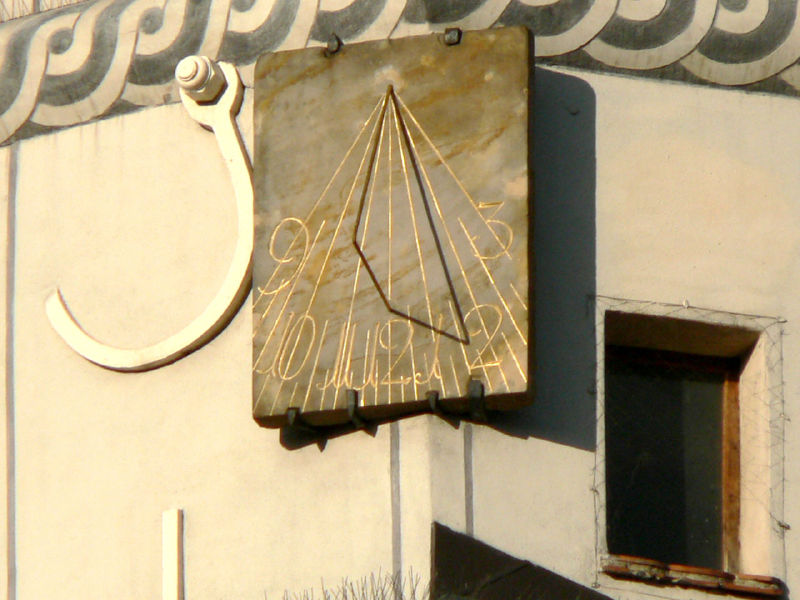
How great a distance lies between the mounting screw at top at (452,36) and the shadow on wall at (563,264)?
14.7 inches

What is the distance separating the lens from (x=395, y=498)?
39.1ft

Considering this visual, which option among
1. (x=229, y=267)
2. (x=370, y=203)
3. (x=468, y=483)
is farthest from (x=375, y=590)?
(x=229, y=267)

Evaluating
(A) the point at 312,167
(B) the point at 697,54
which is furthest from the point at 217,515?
(B) the point at 697,54

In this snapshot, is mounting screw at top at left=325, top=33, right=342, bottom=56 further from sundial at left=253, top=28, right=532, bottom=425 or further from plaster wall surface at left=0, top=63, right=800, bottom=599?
plaster wall surface at left=0, top=63, right=800, bottom=599

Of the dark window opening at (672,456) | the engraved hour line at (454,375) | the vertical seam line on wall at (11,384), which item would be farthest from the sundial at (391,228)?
the vertical seam line on wall at (11,384)

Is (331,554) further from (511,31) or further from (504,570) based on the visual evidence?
(511,31)

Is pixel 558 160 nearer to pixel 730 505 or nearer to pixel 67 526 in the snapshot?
pixel 730 505

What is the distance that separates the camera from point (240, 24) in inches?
507

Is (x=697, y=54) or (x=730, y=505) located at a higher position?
(x=697, y=54)

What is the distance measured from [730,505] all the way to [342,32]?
2274mm

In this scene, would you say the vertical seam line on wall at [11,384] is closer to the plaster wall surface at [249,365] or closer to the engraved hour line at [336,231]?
the plaster wall surface at [249,365]

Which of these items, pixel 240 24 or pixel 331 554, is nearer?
pixel 331 554

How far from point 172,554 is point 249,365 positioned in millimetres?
753

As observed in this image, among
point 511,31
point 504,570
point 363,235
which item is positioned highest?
point 511,31
